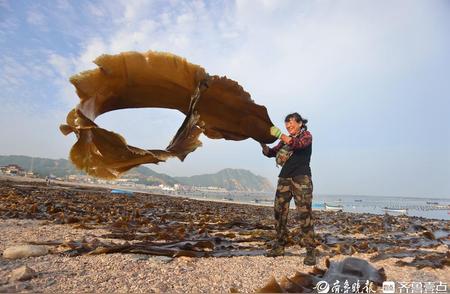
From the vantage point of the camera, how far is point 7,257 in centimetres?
350

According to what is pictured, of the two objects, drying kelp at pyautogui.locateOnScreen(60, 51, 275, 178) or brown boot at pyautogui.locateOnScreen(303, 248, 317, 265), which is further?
brown boot at pyautogui.locateOnScreen(303, 248, 317, 265)

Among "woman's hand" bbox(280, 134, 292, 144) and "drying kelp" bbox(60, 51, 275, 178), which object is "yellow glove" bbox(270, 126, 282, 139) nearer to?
"woman's hand" bbox(280, 134, 292, 144)

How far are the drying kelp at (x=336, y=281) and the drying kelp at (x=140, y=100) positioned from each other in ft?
4.99

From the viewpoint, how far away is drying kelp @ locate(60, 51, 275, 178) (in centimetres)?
301

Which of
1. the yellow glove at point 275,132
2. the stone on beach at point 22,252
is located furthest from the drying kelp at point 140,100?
the stone on beach at point 22,252

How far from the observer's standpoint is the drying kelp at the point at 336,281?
113 inches

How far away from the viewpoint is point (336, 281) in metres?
3.10

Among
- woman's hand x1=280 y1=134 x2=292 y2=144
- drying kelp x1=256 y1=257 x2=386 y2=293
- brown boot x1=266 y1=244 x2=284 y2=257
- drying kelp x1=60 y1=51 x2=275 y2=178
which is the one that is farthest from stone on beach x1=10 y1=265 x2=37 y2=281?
woman's hand x1=280 y1=134 x2=292 y2=144

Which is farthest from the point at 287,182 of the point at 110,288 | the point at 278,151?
the point at 110,288

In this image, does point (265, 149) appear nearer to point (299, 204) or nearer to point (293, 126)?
point (293, 126)

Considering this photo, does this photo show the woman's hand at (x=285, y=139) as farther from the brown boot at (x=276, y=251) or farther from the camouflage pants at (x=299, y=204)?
the brown boot at (x=276, y=251)

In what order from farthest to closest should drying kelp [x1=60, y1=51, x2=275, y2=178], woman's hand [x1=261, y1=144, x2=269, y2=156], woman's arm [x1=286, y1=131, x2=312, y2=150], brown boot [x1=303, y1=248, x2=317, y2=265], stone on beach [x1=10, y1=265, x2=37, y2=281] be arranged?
woman's hand [x1=261, y1=144, x2=269, y2=156] < woman's arm [x1=286, y1=131, x2=312, y2=150] < brown boot [x1=303, y1=248, x2=317, y2=265] < drying kelp [x1=60, y1=51, x2=275, y2=178] < stone on beach [x1=10, y1=265, x2=37, y2=281]

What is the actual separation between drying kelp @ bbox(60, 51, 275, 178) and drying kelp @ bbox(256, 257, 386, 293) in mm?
1522

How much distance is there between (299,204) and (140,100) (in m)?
2.44
